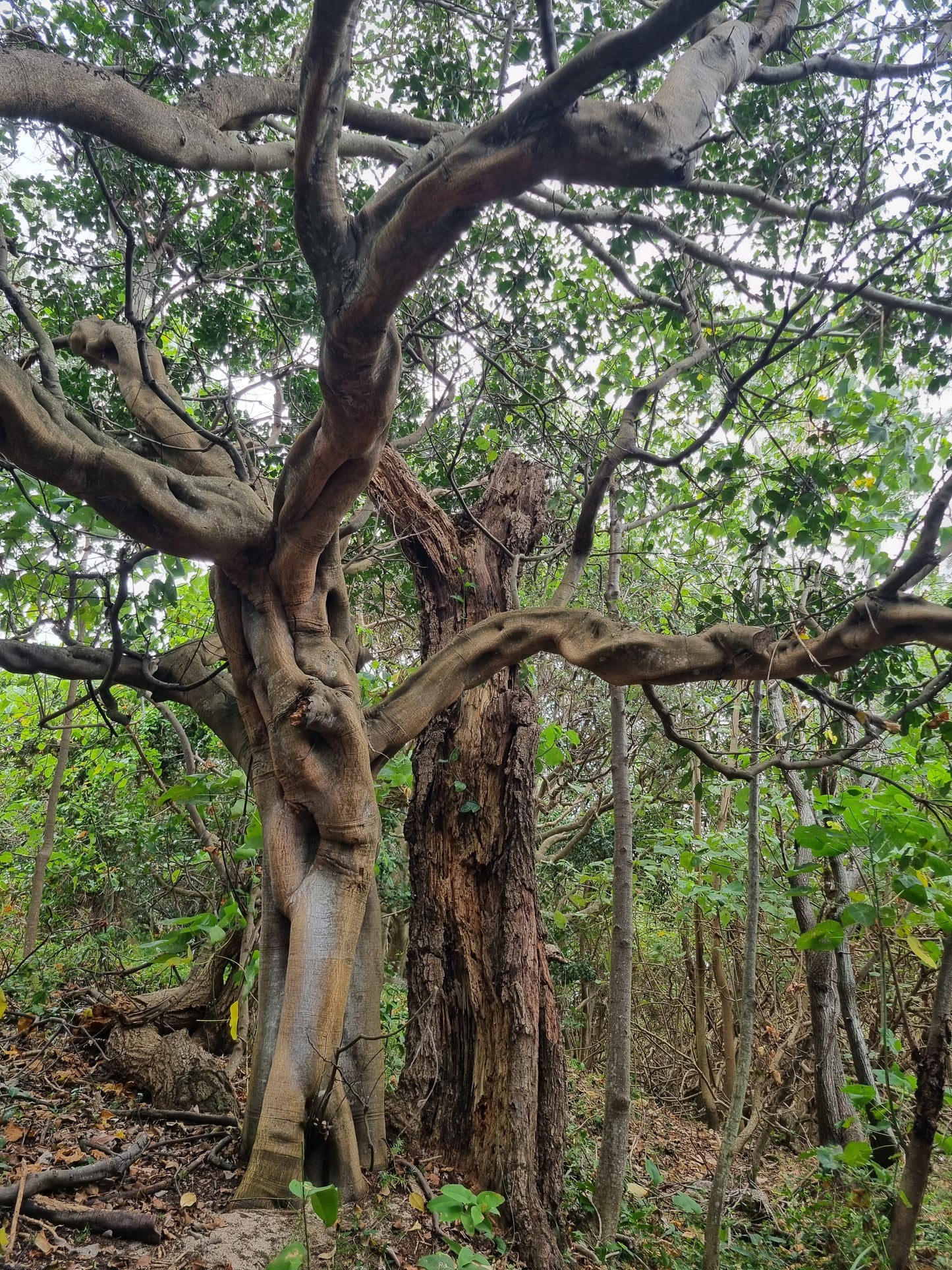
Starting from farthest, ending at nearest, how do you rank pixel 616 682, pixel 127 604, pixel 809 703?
pixel 809 703 < pixel 127 604 < pixel 616 682

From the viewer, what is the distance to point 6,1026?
5406 millimetres

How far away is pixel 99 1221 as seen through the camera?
2.99 meters

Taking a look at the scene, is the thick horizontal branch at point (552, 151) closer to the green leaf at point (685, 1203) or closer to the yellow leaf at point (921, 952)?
the yellow leaf at point (921, 952)

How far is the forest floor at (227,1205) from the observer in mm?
2945

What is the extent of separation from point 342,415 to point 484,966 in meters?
3.32

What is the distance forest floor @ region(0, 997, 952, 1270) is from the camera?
116 inches

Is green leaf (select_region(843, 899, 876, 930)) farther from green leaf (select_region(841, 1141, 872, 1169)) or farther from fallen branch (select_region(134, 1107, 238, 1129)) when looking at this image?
fallen branch (select_region(134, 1107, 238, 1129))

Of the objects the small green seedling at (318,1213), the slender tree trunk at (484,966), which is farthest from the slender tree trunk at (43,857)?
the small green seedling at (318,1213)

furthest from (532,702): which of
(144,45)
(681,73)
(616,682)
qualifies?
(144,45)

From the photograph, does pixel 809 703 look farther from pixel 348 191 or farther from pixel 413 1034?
pixel 348 191

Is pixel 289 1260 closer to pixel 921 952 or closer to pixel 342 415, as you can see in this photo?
pixel 342 415

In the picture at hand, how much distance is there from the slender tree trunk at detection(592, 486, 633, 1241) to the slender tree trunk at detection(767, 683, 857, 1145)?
1533 mm

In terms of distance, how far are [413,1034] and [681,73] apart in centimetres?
494

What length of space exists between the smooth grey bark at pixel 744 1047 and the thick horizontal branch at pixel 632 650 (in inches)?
20.7
